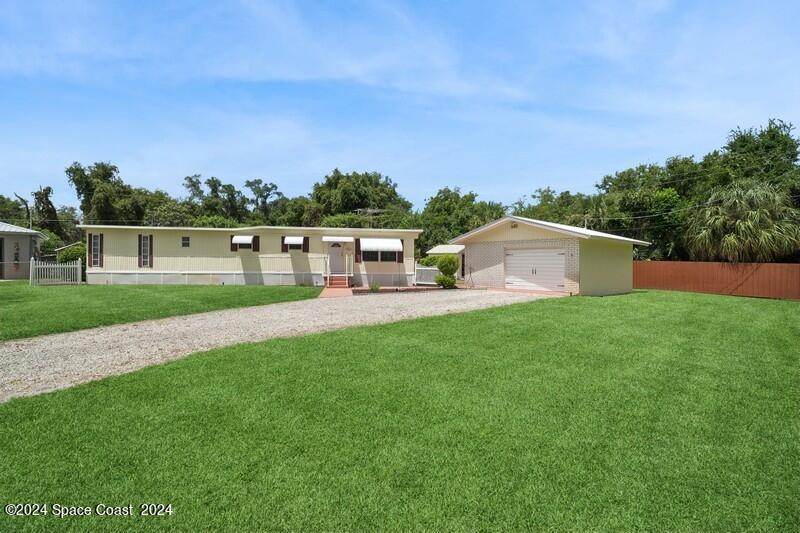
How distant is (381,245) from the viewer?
20.0 metres

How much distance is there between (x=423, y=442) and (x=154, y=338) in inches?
241

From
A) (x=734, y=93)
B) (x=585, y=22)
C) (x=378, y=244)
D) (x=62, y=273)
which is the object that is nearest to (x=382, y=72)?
(x=585, y=22)

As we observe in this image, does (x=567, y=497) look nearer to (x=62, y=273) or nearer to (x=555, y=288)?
(x=555, y=288)

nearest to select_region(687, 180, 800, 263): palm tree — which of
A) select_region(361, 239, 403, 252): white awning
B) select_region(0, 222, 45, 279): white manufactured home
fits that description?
select_region(361, 239, 403, 252): white awning

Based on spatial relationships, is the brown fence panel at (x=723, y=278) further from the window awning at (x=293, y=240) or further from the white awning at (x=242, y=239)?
the white awning at (x=242, y=239)

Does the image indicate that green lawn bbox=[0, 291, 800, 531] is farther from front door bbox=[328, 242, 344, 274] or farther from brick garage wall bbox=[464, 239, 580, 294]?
front door bbox=[328, 242, 344, 274]

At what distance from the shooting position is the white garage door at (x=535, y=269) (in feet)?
56.5

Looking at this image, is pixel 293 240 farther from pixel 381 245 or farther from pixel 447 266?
pixel 447 266

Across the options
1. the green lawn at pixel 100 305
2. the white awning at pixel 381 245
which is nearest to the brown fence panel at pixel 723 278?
the white awning at pixel 381 245

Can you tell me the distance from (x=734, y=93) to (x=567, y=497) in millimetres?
18136

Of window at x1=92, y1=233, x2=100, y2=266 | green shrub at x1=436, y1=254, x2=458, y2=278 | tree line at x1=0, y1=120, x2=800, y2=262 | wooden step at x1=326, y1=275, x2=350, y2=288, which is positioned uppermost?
tree line at x1=0, y1=120, x2=800, y2=262

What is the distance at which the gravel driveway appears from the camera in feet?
17.7

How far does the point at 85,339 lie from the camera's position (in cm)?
754

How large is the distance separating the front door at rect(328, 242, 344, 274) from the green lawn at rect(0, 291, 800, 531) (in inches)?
565
